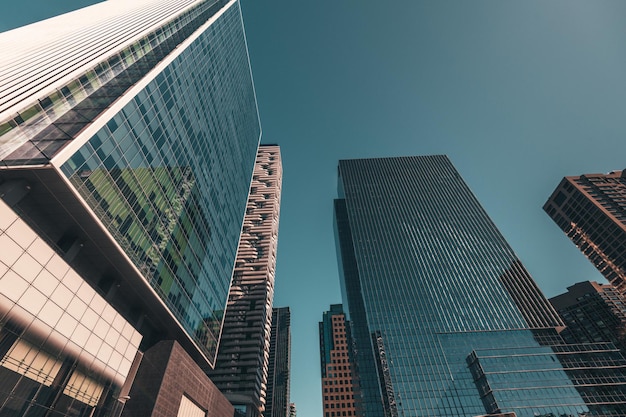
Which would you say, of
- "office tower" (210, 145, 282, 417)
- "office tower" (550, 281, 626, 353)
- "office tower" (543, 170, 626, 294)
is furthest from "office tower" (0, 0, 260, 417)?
"office tower" (543, 170, 626, 294)

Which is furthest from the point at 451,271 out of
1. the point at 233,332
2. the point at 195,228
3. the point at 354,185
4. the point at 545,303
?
the point at 195,228

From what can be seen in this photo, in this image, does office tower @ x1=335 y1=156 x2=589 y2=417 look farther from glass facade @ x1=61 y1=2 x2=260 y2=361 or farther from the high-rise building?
glass facade @ x1=61 y1=2 x2=260 y2=361

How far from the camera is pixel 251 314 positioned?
280 ft

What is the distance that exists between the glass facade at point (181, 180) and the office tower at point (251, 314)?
2973 centimetres

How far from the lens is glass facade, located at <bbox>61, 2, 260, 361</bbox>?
2792 cm

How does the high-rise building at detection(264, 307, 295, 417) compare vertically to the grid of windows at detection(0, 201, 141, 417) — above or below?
above

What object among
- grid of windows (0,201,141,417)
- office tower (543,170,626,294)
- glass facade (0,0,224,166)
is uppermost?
office tower (543,170,626,294)

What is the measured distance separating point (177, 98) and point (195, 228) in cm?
1821

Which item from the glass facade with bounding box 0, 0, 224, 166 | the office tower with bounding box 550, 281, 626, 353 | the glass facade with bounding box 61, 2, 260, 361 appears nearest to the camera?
the glass facade with bounding box 0, 0, 224, 166

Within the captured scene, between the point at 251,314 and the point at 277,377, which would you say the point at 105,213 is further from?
the point at 277,377

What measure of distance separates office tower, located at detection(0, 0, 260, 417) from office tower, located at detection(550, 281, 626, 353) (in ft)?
388

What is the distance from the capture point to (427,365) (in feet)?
286

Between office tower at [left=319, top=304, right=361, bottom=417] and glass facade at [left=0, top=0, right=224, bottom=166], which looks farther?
office tower at [left=319, top=304, right=361, bottom=417]

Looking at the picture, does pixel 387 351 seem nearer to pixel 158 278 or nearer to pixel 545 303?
pixel 545 303
